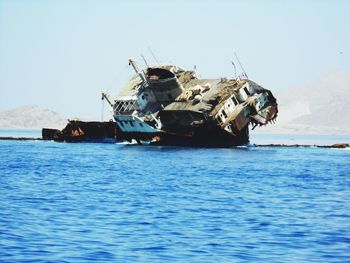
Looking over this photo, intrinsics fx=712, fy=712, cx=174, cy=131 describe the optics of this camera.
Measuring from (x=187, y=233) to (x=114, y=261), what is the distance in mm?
5453

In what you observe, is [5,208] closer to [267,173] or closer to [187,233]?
[187,233]

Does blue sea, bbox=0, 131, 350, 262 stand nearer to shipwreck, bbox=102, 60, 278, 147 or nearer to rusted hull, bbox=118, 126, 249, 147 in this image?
shipwreck, bbox=102, 60, 278, 147

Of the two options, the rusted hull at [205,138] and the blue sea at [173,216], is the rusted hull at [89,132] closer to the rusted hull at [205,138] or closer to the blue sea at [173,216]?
the rusted hull at [205,138]

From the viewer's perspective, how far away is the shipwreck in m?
89.2

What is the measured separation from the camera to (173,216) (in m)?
31.0

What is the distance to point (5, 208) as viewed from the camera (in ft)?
107

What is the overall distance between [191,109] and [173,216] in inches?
2333

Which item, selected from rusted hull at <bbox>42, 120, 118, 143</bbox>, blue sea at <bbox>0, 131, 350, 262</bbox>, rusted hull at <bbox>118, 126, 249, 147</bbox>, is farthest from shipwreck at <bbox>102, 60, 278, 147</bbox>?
blue sea at <bbox>0, 131, 350, 262</bbox>

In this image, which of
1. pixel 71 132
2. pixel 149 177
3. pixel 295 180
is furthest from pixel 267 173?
pixel 71 132

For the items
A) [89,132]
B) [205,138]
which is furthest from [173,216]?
[89,132]

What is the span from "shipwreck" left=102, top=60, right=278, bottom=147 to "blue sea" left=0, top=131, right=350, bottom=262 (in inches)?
1237

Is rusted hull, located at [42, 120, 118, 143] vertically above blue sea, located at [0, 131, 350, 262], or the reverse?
rusted hull, located at [42, 120, 118, 143]

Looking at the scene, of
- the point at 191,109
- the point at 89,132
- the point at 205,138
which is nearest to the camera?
the point at 191,109

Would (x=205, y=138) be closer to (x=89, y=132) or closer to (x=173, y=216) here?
(x=89, y=132)
